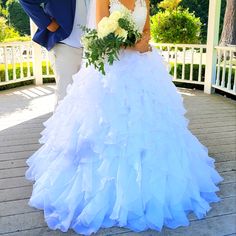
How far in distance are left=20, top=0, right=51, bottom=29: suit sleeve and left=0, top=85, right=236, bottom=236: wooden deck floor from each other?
1.23 metres

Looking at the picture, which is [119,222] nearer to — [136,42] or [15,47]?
[136,42]

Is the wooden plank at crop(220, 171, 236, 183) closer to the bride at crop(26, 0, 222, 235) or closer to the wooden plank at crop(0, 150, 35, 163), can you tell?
the bride at crop(26, 0, 222, 235)

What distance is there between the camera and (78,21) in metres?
3.19

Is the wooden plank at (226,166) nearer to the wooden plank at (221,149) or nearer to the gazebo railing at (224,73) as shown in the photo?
the wooden plank at (221,149)

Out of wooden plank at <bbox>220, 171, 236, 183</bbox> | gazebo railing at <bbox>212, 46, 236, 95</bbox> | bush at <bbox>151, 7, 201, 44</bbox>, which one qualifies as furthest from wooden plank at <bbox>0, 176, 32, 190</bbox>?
bush at <bbox>151, 7, 201, 44</bbox>

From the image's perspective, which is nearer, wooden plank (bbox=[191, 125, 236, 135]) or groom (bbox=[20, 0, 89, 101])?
groom (bbox=[20, 0, 89, 101])

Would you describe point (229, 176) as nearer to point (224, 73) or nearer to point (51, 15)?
point (51, 15)

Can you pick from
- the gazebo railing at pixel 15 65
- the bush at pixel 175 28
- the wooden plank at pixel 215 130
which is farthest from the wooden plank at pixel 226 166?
the gazebo railing at pixel 15 65

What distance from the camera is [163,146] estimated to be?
2.27m

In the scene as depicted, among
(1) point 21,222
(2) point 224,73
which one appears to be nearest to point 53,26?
(1) point 21,222

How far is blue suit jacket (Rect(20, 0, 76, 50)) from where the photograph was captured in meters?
2.95

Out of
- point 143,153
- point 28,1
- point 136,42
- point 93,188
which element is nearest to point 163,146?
point 143,153

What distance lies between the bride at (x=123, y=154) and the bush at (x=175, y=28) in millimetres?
4844

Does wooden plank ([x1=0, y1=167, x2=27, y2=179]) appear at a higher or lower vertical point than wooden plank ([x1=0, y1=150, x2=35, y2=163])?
lower
